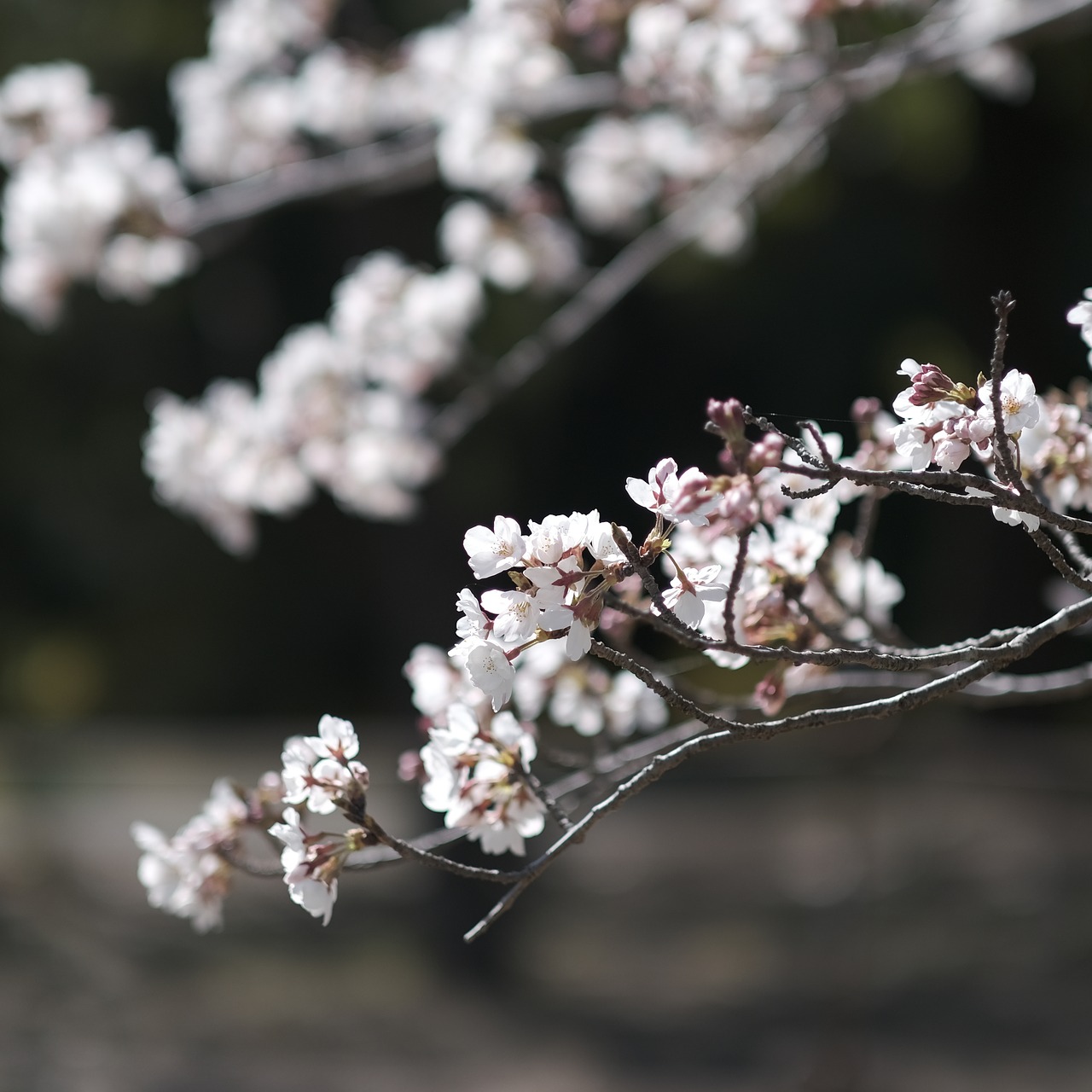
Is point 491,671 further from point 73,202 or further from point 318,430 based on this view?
point 73,202

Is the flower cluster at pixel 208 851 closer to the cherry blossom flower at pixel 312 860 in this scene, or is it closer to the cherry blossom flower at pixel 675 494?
the cherry blossom flower at pixel 312 860

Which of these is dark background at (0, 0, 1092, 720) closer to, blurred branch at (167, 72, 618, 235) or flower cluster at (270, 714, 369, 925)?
blurred branch at (167, 72, 618, 235)

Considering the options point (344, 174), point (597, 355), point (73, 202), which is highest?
point (597, 355)

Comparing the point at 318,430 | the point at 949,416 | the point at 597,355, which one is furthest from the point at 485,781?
the point at 597,355

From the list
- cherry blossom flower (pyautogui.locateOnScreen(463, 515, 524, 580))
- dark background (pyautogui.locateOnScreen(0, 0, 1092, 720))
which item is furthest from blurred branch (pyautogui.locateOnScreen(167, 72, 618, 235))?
dark background (pyautogui.locateOnScreen(0, 0, 1092, 720))

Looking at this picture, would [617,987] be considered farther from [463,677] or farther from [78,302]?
[463,677]

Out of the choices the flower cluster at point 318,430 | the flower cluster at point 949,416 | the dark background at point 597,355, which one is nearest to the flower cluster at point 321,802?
the flower cluster at point 949,416
